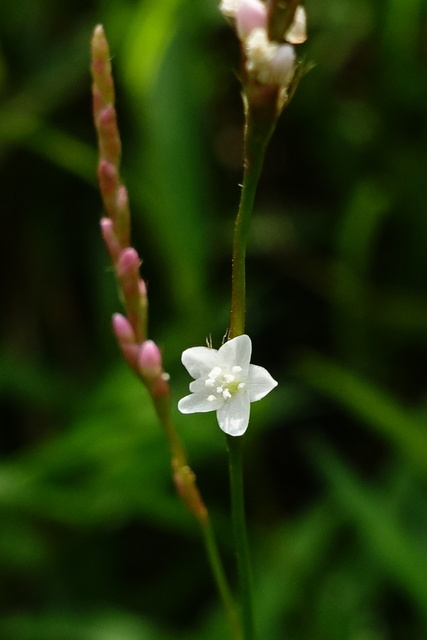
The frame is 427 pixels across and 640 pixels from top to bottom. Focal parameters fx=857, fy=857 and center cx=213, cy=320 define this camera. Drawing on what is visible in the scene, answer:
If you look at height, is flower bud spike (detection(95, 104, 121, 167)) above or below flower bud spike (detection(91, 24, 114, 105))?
below

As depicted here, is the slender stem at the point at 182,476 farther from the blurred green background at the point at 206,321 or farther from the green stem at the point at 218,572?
→ the blurred green background at the point at 206,321

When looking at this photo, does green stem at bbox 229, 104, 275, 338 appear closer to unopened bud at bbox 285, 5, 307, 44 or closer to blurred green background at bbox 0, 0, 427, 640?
unopened bud at bbox 285, 5, 307, 44

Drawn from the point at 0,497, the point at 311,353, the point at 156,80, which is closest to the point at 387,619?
the point at 311,353

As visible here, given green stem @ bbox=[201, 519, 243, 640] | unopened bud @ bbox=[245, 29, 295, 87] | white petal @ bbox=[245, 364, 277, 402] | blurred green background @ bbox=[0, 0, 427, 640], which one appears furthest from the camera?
blurred green background @ bbox=[0, 0, 427, 640]

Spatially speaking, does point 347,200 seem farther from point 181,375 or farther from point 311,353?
point 181,375

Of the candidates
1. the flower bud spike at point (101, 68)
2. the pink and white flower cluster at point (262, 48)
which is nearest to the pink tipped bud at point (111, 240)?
the flower bud spike at point (101, 68)

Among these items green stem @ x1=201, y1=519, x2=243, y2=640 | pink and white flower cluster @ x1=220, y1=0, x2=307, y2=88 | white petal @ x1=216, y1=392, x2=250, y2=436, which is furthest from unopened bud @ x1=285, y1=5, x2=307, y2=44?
green stem @ x1=201, y1=519, x2=243, y2=640
